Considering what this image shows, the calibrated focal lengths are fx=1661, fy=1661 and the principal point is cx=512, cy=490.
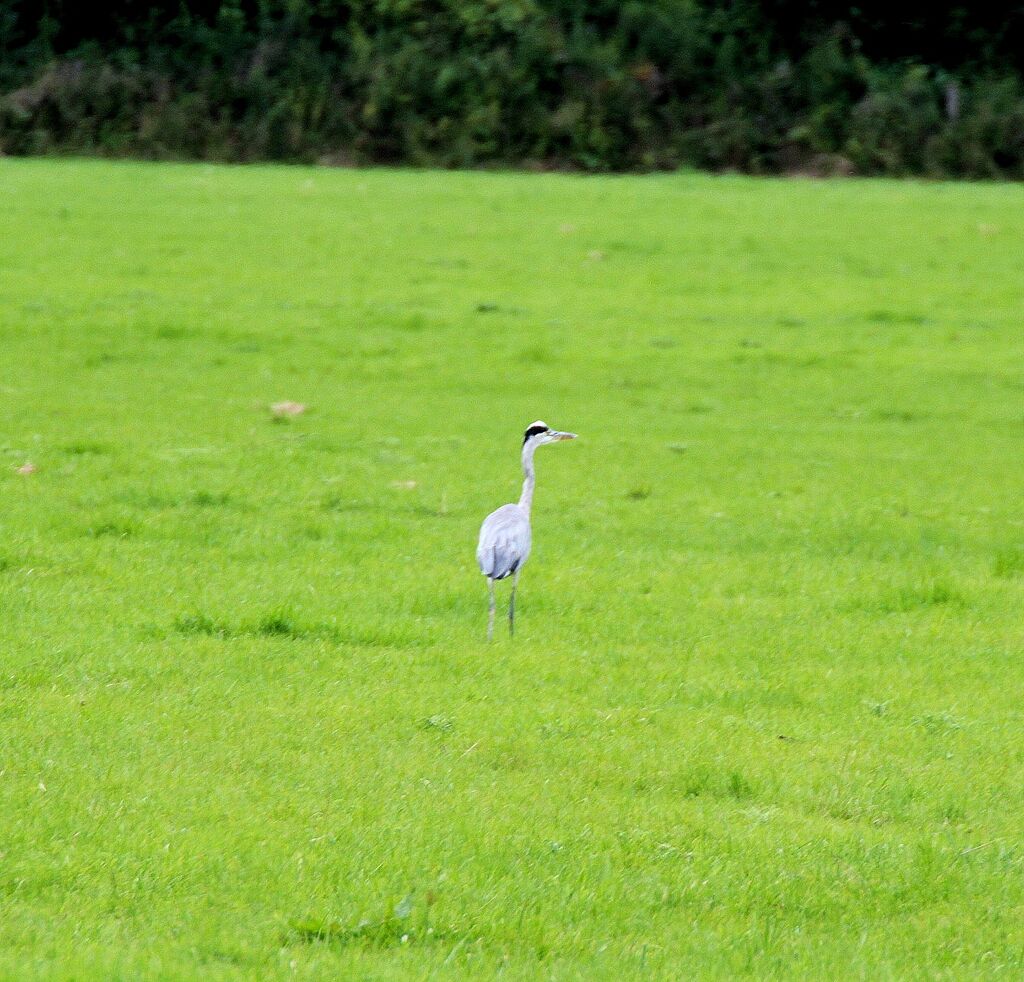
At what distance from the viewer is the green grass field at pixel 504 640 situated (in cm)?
682

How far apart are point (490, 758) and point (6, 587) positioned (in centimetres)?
429

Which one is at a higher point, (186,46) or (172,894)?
(186,46)

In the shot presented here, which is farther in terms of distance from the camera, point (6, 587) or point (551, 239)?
point (551, 239)

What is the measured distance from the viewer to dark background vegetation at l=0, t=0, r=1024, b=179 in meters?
45.1

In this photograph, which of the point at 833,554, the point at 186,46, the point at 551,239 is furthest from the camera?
the point at 186,46

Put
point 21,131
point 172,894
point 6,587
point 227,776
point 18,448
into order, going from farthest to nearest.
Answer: point 21,131 < point 18,448 < point 6,587 < point 227,776 < point 172,894

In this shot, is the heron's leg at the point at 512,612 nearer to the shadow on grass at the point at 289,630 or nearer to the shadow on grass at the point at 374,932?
the shadow on grass at the point at 289,630

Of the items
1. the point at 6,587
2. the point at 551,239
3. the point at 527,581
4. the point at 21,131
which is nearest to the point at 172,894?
the point at 6,587

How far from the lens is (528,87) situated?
1816 inches

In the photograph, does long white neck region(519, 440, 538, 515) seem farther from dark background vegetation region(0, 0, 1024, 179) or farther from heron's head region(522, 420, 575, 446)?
dark background vegetation region(0, 0, 1024, 179)

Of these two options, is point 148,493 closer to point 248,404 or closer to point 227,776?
point 248,404

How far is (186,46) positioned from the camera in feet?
163

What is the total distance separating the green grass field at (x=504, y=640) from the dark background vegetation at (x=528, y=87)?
19362mm

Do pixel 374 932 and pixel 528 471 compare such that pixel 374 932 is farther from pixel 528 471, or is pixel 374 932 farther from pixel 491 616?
pixel 528 471
